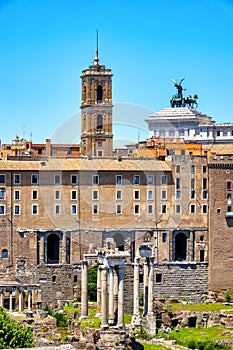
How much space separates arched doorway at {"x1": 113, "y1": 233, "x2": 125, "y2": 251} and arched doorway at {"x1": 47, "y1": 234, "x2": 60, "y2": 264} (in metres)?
3.84

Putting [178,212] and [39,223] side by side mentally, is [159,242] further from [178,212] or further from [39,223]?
[39,223]

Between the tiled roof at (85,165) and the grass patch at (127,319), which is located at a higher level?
the tiled roof at (85,165)

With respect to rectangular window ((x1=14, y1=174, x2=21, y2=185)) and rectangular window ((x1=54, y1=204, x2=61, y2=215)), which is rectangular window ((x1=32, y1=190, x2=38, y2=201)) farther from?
rectangular window ((x1=54, y1=204, x2=61, y2=215))

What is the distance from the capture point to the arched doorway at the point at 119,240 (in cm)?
8775

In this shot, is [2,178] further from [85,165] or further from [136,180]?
[136,180]

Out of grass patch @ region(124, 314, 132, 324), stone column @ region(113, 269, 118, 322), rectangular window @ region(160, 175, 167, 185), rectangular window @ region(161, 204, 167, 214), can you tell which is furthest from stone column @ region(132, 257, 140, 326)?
rectangular window @ region(160, 175, 167, 185)

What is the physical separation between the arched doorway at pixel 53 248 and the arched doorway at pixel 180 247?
8.28 metres

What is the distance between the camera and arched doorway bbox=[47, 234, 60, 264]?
8694 cm

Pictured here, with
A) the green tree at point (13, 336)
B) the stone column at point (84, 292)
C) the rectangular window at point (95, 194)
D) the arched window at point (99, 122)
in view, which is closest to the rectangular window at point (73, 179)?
the rectangular window at point (95, 194)

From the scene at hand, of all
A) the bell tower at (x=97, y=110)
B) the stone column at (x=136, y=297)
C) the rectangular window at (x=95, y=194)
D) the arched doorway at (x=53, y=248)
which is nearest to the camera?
the stone column at (x=136, y=297)

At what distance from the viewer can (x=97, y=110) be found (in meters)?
96.4

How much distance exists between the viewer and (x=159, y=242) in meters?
88.6

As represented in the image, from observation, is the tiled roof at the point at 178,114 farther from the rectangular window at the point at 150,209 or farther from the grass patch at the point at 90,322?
the grass patch at the point at 90,322

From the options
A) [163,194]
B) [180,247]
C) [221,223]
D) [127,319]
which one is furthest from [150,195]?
[127,319]
